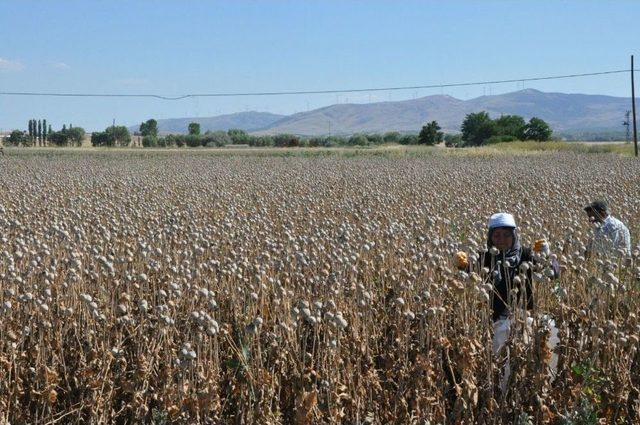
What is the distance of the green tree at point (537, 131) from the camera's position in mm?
95250

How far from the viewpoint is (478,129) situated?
10994 centimetres

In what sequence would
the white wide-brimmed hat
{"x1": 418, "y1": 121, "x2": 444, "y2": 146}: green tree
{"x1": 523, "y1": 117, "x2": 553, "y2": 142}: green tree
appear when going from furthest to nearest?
{"x1": 418, "y1": 121, "x2": 444, "y2": 146}: green tree → {"x1": 523, "y1": 117, "x2": 553, "y2": 142}: green tree → the white wide-brimmed hat

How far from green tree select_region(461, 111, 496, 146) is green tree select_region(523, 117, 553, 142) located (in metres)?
9.79

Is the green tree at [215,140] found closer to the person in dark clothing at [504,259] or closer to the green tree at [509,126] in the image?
the green tree at [509,126]

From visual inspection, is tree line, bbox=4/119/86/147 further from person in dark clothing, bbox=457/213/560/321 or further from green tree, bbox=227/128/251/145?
person in dark clothing, bbox=457/213/560/321

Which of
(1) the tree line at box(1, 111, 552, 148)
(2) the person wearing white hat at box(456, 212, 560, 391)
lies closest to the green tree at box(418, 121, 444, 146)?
(1) the tree line at box(1, 111, 552, 148)

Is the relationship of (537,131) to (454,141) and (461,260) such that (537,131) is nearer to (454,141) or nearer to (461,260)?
(454,141)

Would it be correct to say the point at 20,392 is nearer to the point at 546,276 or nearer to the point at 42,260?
the point at 42,260

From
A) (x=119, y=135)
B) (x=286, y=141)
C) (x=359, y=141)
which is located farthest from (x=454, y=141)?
(x=119, y=135)

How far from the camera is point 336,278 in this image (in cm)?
707

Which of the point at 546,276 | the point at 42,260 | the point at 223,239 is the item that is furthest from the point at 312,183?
the point at 546,276

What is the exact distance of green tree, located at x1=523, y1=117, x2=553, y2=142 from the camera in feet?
313

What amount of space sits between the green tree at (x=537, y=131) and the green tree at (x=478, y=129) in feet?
32.1

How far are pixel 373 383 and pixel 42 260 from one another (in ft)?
12.9
